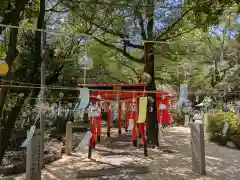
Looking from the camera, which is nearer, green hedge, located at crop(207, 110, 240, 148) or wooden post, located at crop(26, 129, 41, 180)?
wooden post, located at crop(26, 129, 41, 180)

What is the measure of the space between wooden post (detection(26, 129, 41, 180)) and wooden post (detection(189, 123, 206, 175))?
315 cm

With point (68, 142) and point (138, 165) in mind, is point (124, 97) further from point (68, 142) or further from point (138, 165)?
point (138, 165)

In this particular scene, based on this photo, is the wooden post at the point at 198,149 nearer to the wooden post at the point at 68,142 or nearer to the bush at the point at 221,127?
the wooden post at the point at 68,142

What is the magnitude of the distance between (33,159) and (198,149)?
3.28m

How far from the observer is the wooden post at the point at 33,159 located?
4355mm

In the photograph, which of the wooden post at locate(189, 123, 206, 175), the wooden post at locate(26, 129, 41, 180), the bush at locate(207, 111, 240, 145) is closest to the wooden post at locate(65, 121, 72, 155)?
the wooden post at locate(26, 129, 41, 180)

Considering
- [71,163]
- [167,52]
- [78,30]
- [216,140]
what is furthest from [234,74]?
[71,163]

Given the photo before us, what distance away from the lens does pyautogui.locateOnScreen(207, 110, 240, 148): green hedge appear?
9891 mm

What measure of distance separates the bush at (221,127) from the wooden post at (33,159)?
7.35 meters

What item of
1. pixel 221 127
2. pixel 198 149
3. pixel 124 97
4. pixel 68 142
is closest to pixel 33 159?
pixel 198 149

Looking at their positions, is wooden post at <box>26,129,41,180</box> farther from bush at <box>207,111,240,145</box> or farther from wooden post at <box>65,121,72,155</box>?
bush at <box>207,111,240,145</box>

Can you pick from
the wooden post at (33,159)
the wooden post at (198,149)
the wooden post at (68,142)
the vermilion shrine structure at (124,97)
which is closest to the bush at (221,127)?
the vermilion shrine structure at (124,97)

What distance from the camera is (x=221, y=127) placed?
33.3 ft

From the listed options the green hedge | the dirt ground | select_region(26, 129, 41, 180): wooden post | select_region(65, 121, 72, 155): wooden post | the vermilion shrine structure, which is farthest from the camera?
the green hedge
